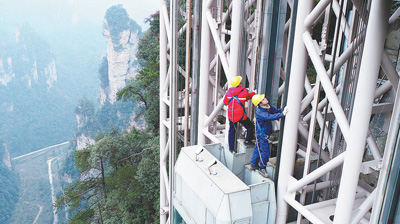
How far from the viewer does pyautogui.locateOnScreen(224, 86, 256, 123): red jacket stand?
6.19 metres

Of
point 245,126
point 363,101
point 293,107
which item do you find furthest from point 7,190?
point 363,101

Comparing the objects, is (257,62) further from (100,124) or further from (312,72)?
(100,124)

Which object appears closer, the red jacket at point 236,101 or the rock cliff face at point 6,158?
the red jacket at point 236,101

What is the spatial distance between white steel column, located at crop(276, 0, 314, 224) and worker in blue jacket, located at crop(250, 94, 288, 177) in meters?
0.24

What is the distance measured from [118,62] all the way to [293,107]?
69.7 m

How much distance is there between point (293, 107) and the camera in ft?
17.2

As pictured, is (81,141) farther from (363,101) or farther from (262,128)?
(363,101)

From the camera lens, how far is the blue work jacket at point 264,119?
18.2 ft

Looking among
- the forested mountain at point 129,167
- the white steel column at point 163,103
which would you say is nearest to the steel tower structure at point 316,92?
the white steel column at point 163,103

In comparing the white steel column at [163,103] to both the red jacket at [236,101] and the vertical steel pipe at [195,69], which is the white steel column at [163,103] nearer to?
the vertical steel pipe at [195,69]

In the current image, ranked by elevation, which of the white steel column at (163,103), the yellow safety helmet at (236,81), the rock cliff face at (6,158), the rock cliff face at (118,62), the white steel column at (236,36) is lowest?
the rock cliff face at (6,158)

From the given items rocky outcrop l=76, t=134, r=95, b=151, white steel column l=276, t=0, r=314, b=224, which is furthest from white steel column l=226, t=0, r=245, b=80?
rocky outcrop l=76, t=134, r=95, b=151

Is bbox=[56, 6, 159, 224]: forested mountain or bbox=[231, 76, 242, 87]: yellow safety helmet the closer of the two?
bbox=[231, 76, 242, 87]: yellow safety helmet

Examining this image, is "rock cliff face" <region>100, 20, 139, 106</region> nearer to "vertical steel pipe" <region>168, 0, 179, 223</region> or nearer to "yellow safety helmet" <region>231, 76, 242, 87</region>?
"vertical steel pipe" <region>168, 0, 179, 223</region>
